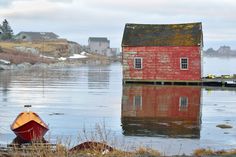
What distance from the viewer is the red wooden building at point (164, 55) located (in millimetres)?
44894

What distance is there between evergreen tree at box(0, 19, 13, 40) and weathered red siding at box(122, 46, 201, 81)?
332 feet

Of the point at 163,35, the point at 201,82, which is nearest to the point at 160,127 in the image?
the point at 201,82

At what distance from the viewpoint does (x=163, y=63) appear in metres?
45.6

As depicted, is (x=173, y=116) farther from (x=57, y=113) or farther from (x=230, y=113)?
(x=57, y=113)

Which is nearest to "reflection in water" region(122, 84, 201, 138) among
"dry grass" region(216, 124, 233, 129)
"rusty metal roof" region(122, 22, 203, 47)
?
"dry grass" region(216, 124, 233, 129)

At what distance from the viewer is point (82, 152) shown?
12242 mm

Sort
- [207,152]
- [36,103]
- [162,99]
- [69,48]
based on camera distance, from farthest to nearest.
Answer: [69,48]
[162,99]
[36,103]
[207,152]

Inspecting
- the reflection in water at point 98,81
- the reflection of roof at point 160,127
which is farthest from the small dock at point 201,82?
the reflection of roof at point 160,127

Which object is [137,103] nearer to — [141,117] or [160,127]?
[141,117]

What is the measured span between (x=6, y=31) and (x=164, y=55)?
109763mm

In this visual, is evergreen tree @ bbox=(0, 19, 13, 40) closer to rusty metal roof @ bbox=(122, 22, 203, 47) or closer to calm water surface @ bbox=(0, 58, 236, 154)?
rusty metal roof @ bbox=(122, 22, 203, 47)

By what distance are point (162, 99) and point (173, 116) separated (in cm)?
771

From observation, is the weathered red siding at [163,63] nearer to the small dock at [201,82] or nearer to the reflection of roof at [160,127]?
the small dock at [201,82]

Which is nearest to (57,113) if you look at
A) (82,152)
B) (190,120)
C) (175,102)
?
(190,120)
